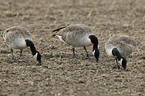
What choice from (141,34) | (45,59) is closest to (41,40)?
(45,59)

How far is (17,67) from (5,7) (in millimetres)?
9348

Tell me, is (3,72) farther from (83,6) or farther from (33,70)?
(83,6)

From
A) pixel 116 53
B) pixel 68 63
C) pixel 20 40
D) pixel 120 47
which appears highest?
pixel 20 40

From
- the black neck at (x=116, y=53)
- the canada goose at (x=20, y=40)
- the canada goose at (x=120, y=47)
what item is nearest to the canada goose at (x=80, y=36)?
the canada goose at (x=120, y=47)

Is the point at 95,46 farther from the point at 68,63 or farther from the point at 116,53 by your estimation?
the point at 68,63

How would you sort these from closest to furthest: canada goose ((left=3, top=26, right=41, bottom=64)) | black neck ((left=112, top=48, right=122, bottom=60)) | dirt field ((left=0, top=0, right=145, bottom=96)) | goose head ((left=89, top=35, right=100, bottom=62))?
dirt field ((left=0, top=0, right=145, bottom=96)) < black neck ((left=112, top=48, right=122, bottom=60)) < canada goose ((left=3, top=26, right=41, bottom=64)) < goose head ((left=89, top=35, right=100, bottom=62))

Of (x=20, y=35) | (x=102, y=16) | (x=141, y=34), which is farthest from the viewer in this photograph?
(x=102, y=16)

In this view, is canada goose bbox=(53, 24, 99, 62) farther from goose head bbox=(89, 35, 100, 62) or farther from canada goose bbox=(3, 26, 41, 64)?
canada goose bbox=(3, 26, 41, 64)

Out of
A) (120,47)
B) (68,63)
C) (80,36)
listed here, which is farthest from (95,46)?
(68,63)

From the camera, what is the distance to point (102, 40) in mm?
11055

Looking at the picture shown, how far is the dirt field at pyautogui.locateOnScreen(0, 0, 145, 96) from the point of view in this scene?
21.6 ft

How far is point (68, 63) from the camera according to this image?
8.38 m

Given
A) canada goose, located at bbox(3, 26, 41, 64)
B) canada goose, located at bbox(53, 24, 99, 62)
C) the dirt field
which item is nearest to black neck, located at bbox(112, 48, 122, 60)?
the dirt field

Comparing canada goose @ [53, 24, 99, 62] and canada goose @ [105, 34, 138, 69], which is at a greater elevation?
canada goose @ [53, 24, 99, 62]
